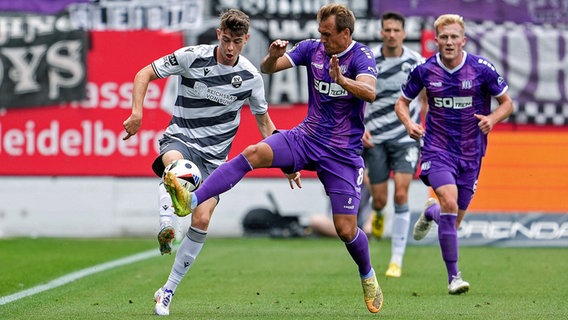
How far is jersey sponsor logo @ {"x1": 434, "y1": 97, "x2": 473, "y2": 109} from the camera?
397 inches

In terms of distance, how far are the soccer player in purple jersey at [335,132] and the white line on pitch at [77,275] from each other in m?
2.52

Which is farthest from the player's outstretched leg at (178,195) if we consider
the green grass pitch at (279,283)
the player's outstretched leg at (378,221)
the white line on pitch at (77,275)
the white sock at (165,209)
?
the player's outstretched leg at (378,221)

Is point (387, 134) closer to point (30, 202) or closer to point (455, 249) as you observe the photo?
point (455, 249)

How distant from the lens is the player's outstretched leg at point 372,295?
8.21 m

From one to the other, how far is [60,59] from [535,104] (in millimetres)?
7033

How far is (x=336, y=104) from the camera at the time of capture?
8.34 meters

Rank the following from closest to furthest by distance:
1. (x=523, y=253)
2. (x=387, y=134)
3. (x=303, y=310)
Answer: (x=303, y=310)
(x=387, y=134)
(x=523, y=253)

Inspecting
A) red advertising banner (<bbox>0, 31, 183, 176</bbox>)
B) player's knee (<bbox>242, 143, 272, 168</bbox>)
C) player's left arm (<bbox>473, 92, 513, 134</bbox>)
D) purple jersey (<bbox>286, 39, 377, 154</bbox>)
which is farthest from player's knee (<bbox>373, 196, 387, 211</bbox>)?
red advertising banner (<bbox>0, 31, 183, 176</bbox>)

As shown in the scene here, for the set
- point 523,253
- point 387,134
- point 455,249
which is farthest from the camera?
point 523,253

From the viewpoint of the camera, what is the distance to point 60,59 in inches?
695

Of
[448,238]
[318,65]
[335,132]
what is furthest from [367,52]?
[448,238]

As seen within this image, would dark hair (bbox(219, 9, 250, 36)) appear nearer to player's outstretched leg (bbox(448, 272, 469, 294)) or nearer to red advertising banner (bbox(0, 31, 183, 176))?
player's outstretched leg (bbox(448, 272, 469, 294))

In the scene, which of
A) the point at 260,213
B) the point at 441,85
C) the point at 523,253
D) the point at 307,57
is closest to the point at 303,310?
the point at 307,57

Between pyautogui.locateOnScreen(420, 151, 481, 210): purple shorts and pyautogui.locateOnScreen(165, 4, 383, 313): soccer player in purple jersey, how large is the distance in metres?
1.66
